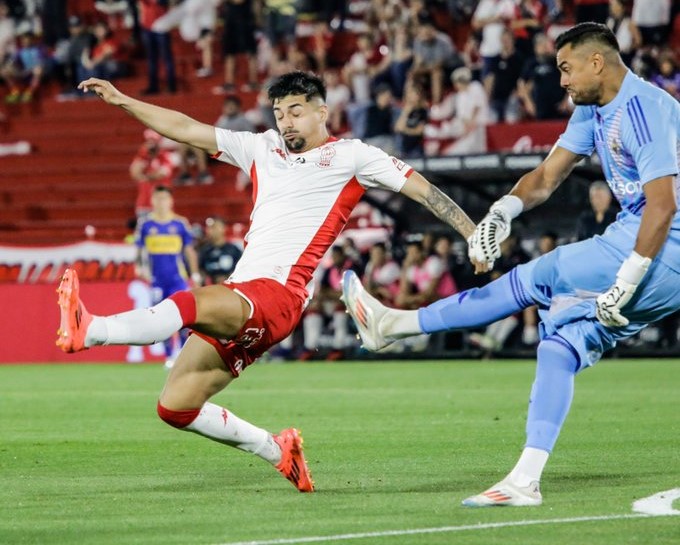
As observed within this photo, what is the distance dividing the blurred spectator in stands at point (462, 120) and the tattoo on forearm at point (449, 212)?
15.0 m

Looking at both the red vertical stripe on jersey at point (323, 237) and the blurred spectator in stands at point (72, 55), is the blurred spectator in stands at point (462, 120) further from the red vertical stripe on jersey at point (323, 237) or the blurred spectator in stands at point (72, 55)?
the red vertical stripe on jersey at point (323, 237)

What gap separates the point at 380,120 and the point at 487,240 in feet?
56.6

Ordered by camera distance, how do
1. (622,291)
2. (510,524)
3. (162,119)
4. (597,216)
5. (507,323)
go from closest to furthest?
(510,524) < (622,291) < (162,119) < (597,216) < (507,323)

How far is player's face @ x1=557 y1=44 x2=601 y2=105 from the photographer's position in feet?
23.6

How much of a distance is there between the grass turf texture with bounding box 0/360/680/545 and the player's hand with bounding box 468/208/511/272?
1.20 meters

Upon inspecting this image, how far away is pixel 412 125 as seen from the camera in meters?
23.6

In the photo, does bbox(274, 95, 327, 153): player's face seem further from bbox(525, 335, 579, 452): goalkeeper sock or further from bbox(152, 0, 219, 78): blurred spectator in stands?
bbox(152, 0, 219, 78): blurred spectator in stands

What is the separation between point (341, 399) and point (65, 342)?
789 cm

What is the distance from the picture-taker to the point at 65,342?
6945 millimetres

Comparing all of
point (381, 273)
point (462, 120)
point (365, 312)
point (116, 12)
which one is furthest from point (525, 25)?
point (365, 312)

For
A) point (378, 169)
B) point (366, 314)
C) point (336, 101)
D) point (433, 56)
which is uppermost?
point (433, 56)

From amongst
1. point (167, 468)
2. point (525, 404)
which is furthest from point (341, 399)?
point (167, 468)

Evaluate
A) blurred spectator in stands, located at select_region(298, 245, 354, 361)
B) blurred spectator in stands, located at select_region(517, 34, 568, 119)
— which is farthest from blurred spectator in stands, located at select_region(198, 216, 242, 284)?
blurred spectator in stands, located at select_region(517, 34, 568, 119)

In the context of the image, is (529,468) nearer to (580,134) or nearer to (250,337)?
(250,337)
